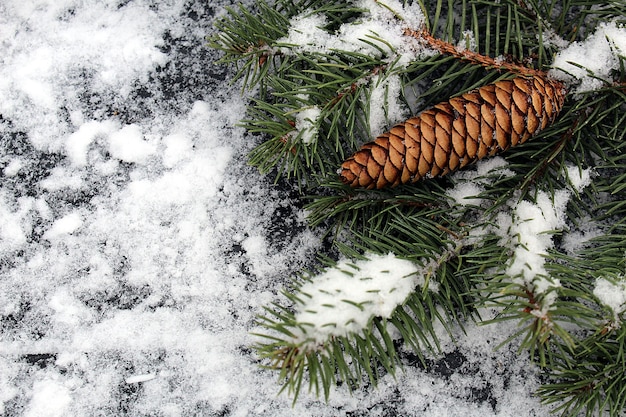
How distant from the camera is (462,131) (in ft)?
1.91

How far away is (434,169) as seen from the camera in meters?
0.60

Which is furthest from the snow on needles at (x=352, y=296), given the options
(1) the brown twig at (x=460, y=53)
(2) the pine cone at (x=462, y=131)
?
(1) the brown twig at (x=460, y=53)

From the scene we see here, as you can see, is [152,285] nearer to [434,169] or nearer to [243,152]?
[243,152]

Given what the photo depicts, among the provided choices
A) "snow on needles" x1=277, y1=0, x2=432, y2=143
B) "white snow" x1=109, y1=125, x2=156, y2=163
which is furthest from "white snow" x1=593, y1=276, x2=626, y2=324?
"white snow" x1=109, y1=125, x2=156, y2=163

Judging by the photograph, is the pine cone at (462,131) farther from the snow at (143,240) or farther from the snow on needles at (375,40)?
the snow at (143,240)

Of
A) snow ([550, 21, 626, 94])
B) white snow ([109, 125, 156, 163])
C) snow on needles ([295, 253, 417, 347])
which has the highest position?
snow ([550, 21, 626, 94])

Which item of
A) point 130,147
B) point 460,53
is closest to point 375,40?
point 460,53

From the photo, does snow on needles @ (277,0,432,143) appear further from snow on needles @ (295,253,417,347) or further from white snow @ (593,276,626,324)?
white snow @ (593,276,626,324)

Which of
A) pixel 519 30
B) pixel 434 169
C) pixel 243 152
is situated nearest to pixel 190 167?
pixel 243 152

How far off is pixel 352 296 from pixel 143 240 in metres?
0.32

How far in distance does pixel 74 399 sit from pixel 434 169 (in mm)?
520

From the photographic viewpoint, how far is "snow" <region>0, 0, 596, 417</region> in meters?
0.71

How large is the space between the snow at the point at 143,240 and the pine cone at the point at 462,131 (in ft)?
0.58

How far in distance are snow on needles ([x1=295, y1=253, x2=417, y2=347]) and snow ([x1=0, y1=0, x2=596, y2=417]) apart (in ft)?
0.54
